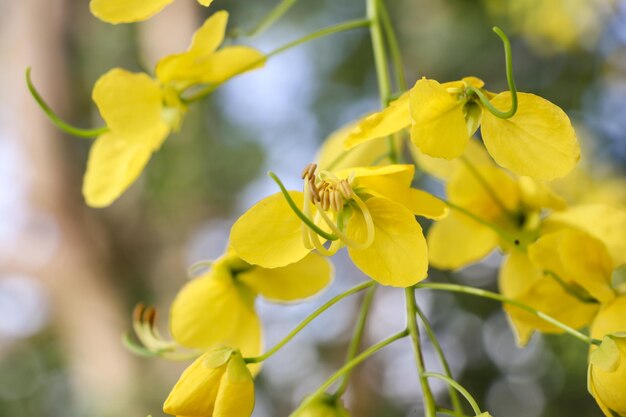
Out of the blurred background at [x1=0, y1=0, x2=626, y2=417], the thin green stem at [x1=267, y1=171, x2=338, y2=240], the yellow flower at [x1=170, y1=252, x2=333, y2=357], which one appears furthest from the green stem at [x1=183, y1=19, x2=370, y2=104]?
Answer: the blurred background at [x1=0, y1=0, x2=626, y2=417]

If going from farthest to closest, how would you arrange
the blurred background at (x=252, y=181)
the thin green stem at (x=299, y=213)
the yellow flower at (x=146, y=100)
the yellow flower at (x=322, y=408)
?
1. the blurred background at (x=252, y=181)
2. the yellow flower at (x=146, y=100)
3. the yellow flower at (x=322, y=408)
4. the thin green stem at (x=299, y=213)

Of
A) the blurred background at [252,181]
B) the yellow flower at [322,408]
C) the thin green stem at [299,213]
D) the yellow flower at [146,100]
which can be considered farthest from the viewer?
the blurred background at [252,181]

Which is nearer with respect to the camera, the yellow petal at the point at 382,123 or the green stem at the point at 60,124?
the yellow petal at the point at 382,123

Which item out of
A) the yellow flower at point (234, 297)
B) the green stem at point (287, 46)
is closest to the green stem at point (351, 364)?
the yellow flower at point (234, 297)

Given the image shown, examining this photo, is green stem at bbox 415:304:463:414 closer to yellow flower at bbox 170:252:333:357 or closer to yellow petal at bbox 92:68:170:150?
yellow flower at bbox 170:252:333:357

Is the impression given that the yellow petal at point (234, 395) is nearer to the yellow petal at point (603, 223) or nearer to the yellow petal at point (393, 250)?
the yellow petal at point (393, 250)

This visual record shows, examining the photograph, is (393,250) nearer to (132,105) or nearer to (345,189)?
(345,189)

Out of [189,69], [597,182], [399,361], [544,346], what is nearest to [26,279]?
[399,361]

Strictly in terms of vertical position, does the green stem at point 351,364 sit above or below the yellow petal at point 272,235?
below
